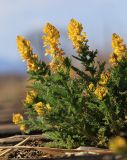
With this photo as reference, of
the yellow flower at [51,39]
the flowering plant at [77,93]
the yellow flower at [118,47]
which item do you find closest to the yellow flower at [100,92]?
the flowering plant at [77,93]

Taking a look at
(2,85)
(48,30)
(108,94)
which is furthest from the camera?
(2,85)

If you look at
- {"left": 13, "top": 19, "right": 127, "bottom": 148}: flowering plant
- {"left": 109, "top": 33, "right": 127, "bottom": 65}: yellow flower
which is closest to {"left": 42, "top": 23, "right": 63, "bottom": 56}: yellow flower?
{"left": 13, "top": 19, "right": 127, "bottom": 148}: flowering plant

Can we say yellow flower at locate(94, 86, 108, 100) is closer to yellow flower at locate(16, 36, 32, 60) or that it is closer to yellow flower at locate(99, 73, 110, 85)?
yellow flower at locate(99, 73, 110, 85)

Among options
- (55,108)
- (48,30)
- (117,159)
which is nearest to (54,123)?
(55,108)

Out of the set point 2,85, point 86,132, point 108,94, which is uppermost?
point 2,85

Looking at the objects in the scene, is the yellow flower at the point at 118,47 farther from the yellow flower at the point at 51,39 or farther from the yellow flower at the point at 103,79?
the yellow flower at the point at 51,39

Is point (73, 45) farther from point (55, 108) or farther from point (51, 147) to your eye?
point (51, 147)

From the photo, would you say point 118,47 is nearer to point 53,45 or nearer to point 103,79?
point 103,79

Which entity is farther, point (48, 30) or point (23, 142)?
point (23, 142)
